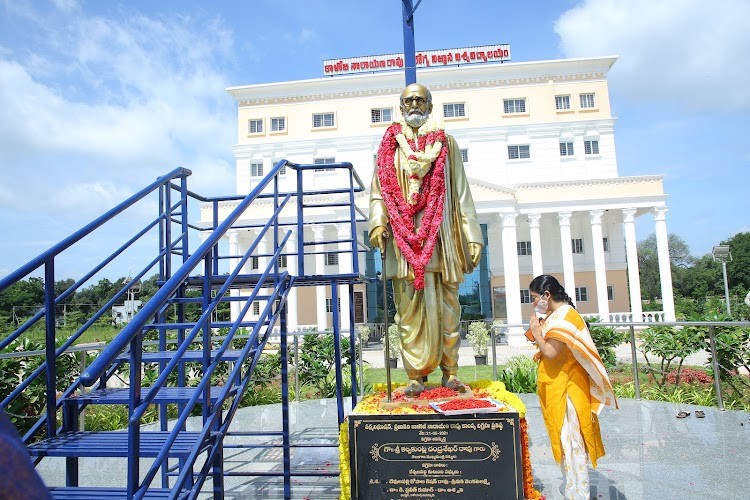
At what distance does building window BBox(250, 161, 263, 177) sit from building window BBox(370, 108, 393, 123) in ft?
26.1

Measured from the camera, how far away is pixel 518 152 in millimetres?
32656

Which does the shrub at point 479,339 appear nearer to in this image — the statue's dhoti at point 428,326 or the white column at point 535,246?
the white column at point 535,246

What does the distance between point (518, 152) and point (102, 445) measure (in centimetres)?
3243

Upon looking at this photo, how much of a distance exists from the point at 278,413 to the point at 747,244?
199 feet

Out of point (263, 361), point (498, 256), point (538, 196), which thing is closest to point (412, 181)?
point (263, 361)

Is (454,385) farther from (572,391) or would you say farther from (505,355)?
(505,355)

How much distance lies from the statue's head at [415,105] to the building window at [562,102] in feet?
101

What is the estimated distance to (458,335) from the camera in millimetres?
4500

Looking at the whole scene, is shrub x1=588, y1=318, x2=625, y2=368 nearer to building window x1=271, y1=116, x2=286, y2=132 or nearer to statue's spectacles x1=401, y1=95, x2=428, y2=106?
statue's spectacles x1=401, y1=95, x2=428, y2=106

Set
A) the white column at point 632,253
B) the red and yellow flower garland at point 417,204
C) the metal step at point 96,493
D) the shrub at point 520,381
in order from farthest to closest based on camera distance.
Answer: the white column at point 632,253, the shrub at point 520,381, the red and yellow flower garland at point 417,204, the metal step at point 96,493

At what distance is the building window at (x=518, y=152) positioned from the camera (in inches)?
1284

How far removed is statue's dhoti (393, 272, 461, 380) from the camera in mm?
4395

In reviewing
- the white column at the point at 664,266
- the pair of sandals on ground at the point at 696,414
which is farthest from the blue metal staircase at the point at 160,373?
the white column at the point at 664,266

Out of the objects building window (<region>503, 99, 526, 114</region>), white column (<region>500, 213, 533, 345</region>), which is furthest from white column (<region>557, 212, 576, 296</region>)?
building window (<region>503, 99, 526, 114</region>)
